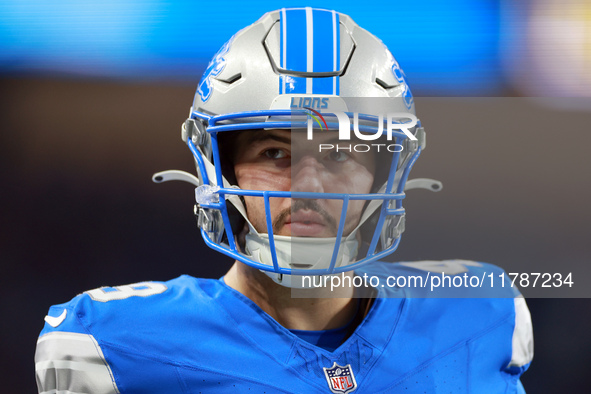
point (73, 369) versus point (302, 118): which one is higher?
point (302, 118)

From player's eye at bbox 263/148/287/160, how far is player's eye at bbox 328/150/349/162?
91mm

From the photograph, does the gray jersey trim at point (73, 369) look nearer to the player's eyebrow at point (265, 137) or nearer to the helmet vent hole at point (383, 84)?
the player's eyebrow at point (265, 137)

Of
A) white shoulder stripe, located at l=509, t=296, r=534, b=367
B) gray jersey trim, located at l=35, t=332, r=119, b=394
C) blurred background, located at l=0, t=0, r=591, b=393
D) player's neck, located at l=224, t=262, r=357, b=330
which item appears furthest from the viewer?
blurred background, located at l=0, t=0, r=591, b=393

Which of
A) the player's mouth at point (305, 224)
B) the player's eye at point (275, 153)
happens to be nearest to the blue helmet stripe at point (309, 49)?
the player's eye at point (275, 153)

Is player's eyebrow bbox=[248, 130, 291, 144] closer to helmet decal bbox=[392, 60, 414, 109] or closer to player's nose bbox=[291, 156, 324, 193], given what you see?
player's nose bbox=[291, 156, 324, 193]

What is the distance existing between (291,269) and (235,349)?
194 millimetres

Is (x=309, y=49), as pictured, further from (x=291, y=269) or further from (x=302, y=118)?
(x=291, y=269)

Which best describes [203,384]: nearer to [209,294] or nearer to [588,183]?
[209,294]

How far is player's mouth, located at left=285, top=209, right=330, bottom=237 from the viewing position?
3.34 ft

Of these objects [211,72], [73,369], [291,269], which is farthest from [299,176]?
[73,369]

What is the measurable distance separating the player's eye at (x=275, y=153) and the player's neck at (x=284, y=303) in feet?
0.76

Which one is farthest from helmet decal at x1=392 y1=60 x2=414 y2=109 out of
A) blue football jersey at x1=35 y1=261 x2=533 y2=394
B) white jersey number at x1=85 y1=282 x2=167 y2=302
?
white jersey number at x1=85 y1=282 x2=167 y2=302

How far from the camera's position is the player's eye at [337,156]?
1.07 metres

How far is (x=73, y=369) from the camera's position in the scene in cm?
98
